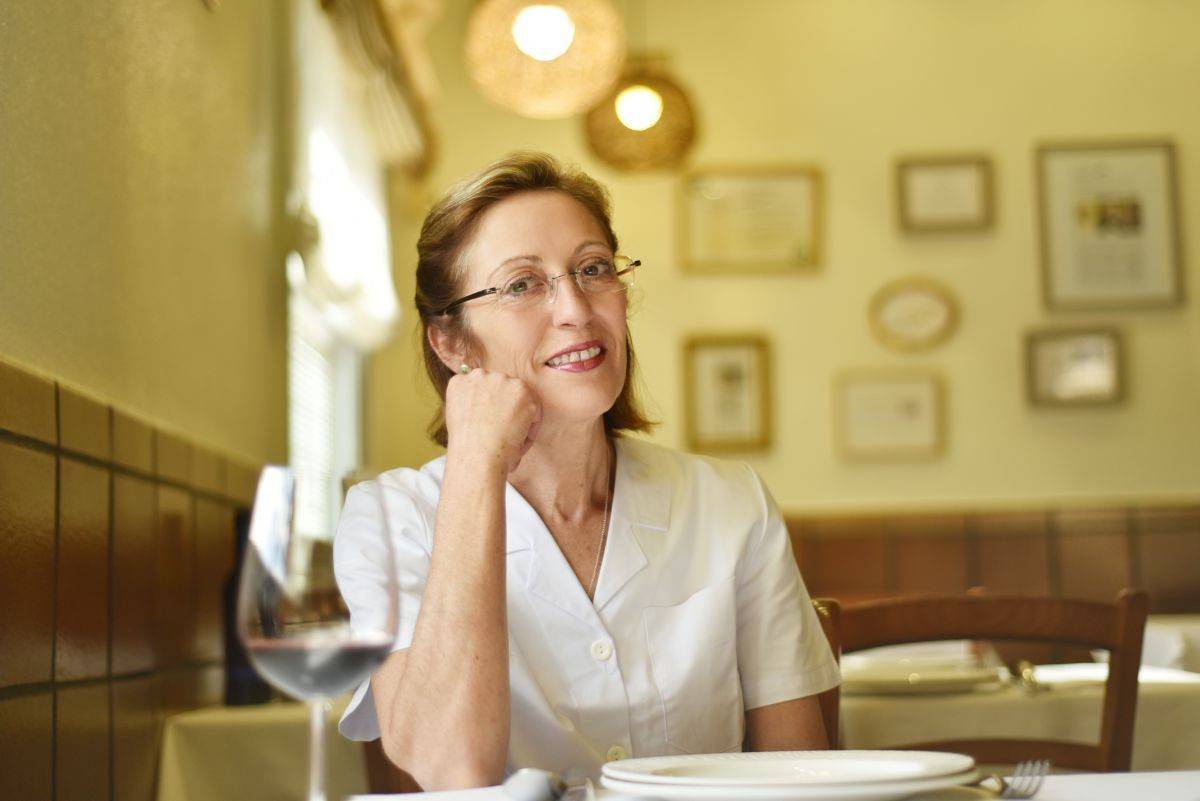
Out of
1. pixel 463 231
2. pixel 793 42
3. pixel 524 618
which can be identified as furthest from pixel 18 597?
pixel 793 42

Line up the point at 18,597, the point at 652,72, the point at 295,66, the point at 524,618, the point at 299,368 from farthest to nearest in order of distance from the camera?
1. the point at 652,72
2. the point at 299,368
3. the point at 295,66
4. the point at 524,618
5. the point at 18,597

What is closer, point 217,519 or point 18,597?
point 18,597

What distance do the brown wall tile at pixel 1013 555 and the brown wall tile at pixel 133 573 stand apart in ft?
10.5

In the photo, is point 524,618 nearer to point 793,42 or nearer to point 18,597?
point 18,597

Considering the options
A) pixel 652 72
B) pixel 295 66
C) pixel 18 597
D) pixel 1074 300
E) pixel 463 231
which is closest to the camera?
pixel 18 597

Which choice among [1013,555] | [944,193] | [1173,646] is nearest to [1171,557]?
[1013,555]

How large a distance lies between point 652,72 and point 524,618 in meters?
2.88

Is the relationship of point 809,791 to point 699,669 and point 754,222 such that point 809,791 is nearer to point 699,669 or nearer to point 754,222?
point 699,669

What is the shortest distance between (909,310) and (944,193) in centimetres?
43

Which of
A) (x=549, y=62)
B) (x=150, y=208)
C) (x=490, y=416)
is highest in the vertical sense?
(x=549, y=62)

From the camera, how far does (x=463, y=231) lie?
178 cm

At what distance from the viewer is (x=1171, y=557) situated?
440cm

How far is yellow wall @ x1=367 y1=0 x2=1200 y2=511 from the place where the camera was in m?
4.57

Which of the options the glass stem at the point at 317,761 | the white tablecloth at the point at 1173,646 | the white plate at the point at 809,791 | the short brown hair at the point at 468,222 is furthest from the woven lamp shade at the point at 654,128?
the glass stem at the point at 317,761
